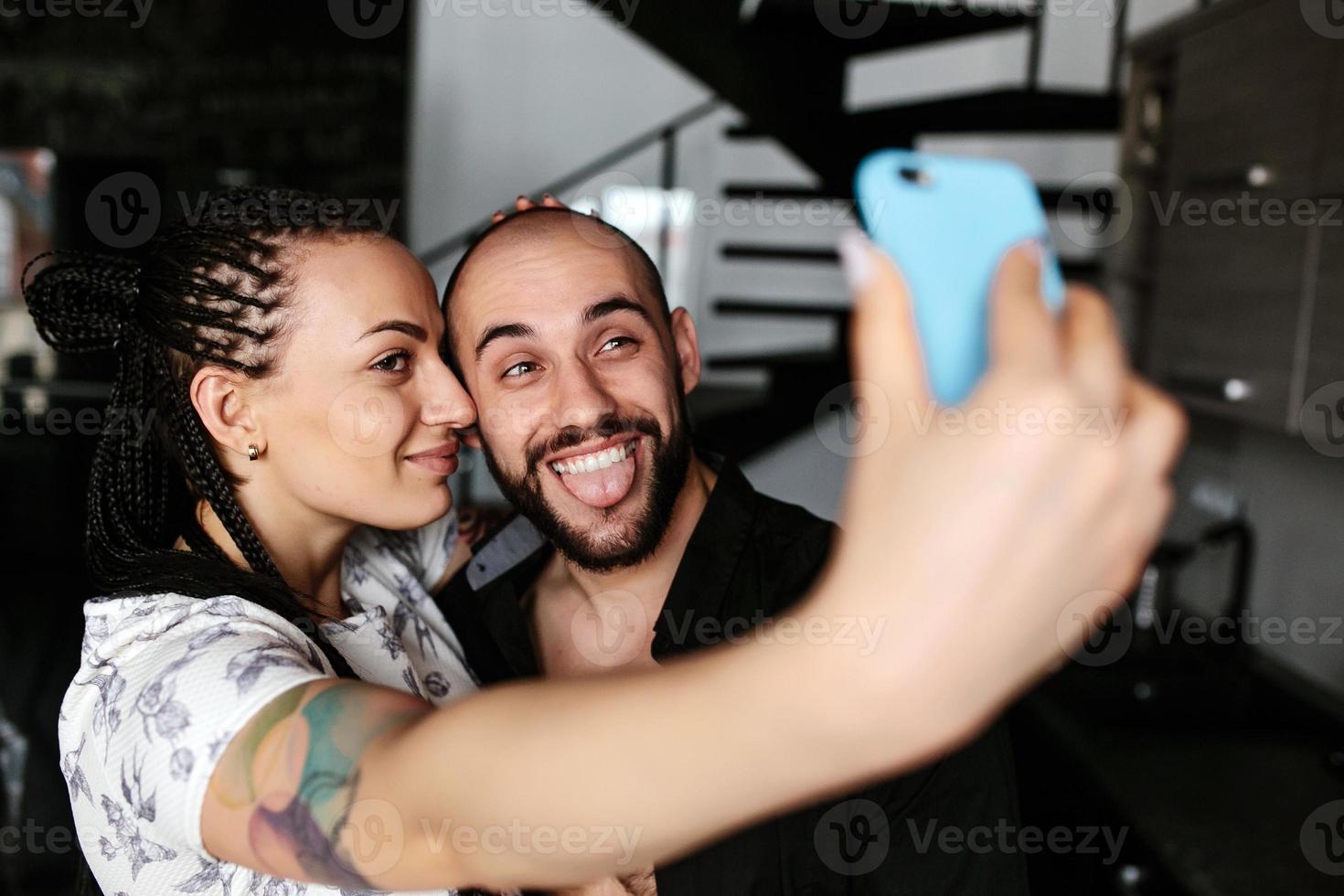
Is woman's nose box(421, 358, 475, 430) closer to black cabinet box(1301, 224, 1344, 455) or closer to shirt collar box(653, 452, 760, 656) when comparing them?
shirt collar box(653, 452, 760, 656)

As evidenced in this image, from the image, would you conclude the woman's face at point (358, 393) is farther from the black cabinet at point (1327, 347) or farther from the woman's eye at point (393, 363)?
the black cabinet at point (1327, 347)

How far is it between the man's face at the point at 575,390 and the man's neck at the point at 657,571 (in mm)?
52

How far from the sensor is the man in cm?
125

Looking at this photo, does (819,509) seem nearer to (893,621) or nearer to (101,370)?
(101,370)

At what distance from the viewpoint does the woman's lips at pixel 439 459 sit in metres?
1.26

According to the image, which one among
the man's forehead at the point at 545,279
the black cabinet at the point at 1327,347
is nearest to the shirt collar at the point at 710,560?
the man's forehead at the point at 545,279

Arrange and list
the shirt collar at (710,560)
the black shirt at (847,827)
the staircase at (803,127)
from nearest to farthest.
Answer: the black shirt at (847,827), the shirt collar at (710,560), the staircase at (803,127)

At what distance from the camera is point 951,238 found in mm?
527

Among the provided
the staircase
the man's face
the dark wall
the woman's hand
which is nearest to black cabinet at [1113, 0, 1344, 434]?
the staircase

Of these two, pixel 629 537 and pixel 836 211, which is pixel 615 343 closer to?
pixel 629 537

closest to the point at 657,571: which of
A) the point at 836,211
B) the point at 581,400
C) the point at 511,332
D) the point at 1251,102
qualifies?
the point at 581,400

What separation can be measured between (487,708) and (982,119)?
3.20m

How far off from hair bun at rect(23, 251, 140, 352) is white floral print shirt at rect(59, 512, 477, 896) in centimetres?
37

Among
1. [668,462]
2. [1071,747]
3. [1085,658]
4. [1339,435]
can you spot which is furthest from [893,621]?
[1085,658]
